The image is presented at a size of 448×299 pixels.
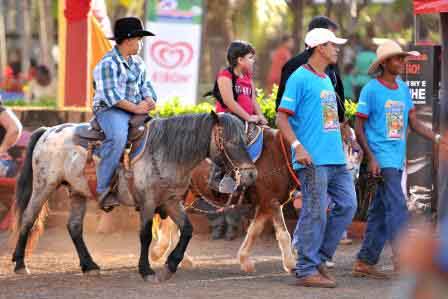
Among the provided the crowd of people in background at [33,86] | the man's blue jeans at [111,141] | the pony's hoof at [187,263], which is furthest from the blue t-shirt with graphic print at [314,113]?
the crowd of people in background at [33,86]

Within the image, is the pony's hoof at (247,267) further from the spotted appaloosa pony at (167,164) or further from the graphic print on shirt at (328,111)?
the graphic print on shirt at (328,111)

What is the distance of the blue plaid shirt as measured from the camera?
9.74 m

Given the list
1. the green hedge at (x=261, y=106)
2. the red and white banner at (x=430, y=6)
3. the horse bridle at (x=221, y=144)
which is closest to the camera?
the horse bridle at (x=221, y=144)

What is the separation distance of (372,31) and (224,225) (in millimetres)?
15801

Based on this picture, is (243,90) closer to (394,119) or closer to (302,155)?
(394,119)

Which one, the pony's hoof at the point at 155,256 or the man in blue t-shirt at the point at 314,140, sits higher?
the man in blue t-shirt at the point at 314,140

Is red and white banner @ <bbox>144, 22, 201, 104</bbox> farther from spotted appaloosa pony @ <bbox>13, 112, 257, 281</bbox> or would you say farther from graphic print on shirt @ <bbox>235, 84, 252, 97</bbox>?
spotted appaloosa pony @ <bbox>13, 112, 257, 281</bbox>

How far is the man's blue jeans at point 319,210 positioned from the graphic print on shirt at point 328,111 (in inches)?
12.6

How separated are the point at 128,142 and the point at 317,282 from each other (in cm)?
197

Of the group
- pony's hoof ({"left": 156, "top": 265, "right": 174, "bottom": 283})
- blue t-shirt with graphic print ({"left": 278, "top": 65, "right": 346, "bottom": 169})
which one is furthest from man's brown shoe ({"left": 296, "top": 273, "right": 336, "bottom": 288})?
pony's hoof ({"left": 156, "top": 265, "right": 174, "bottom": 283})

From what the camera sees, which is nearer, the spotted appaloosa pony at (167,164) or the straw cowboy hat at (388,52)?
the spotted appaloosa pony at (167,164)

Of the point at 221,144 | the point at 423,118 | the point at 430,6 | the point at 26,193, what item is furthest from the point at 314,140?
the point at 423,118

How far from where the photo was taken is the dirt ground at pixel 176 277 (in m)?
9.05

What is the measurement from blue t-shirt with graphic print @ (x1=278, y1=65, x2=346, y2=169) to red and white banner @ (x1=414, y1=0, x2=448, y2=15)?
64.5 inches
